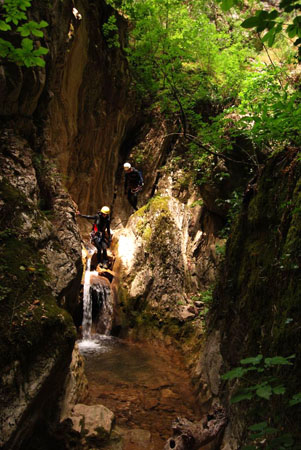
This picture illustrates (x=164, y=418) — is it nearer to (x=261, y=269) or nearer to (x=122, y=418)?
(x=122, y=418)

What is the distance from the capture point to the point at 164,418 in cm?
478

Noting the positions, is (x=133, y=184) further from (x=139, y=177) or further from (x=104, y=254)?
(x=104, y=254)

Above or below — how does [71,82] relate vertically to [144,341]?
above

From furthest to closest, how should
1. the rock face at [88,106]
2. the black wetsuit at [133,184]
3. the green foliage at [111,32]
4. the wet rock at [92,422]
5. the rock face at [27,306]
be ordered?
the black wetsuit at [133,184]
the green foliage at [111,32]
the rock face at [88,106]
the wet rock at [92,422]
the rock face at [27,306]

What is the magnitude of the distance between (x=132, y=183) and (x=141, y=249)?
376 centimetres

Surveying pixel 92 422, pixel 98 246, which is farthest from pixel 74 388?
pixel 98 246

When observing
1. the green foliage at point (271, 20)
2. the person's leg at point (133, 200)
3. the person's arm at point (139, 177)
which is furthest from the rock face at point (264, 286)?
the person's leg at point (133, 200)

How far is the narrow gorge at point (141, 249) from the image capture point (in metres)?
3.05

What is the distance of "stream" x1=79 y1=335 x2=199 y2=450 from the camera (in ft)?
14.5

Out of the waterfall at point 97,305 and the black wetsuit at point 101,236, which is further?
the black wetsuit at point 101,236

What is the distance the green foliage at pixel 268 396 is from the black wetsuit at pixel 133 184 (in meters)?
10.00

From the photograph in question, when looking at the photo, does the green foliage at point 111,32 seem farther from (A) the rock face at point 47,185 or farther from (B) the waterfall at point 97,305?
(B) the waterfall at point 97,305

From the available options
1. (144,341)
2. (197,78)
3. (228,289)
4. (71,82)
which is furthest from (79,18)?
(144,341)

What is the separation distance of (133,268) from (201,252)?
243 cm
